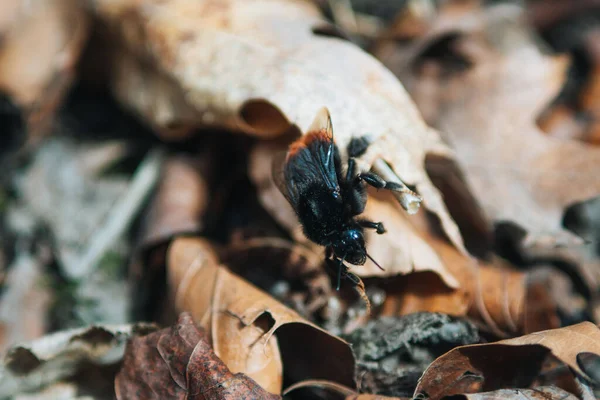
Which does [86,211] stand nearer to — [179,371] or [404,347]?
[179,371]

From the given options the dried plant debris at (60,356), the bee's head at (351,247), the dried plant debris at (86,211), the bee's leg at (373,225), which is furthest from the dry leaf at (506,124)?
the dried plant debris at (60,356)

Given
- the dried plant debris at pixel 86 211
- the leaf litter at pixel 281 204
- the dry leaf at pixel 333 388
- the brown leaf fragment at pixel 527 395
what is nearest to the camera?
the brown leaf fragment at pixel 527 395

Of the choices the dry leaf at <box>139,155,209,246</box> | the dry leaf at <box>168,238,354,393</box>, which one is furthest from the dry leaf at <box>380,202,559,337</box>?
the dry leaf at <box>139,155,209,246</box>

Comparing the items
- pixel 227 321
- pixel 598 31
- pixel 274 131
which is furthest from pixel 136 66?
pixel 598 31

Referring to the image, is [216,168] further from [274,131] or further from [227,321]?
[227,321]

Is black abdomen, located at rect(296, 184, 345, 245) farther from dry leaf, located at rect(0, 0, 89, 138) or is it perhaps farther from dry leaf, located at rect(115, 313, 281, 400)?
dry leaf, located at rect(0, 0, 89, 138)

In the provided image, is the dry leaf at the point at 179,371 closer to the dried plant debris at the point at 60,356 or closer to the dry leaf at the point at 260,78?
the dried plant debris at the point at 60,356

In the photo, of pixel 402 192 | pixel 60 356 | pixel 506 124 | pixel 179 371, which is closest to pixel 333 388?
pixel 179 371
